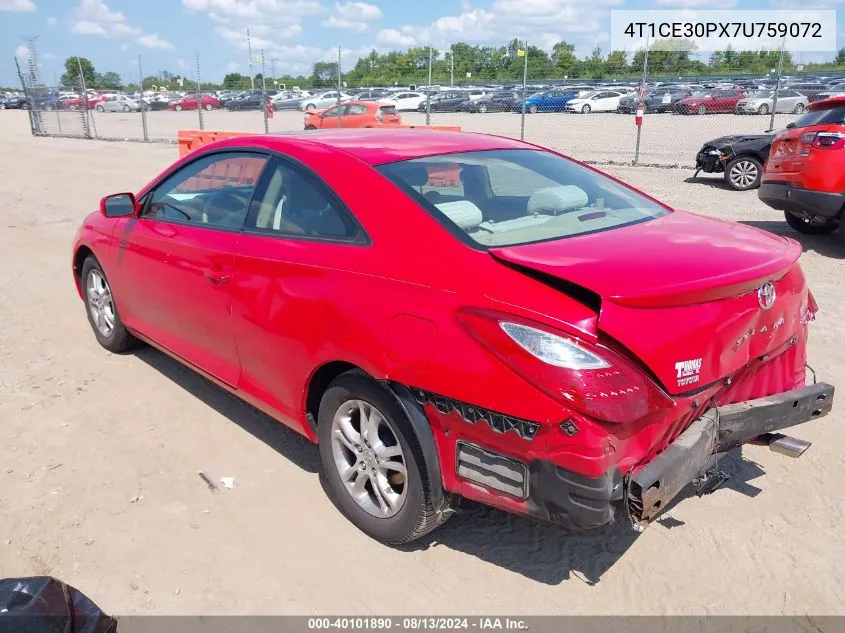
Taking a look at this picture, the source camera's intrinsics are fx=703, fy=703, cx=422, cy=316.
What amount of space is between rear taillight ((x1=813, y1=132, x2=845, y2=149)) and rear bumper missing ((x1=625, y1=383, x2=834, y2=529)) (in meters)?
5.57

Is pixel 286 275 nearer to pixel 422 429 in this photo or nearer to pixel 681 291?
pixel 422 429

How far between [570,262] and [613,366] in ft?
1.34

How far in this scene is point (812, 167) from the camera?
299 inches

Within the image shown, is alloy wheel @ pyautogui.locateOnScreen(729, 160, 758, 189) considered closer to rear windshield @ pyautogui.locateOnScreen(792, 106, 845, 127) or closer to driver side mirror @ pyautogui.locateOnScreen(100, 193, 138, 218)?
rear windshield @ pyautogui.locateOnScreen(792, 106, 845, 127)

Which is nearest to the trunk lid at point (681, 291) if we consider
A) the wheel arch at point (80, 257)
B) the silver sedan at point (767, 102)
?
the wheel arch at point (80, 257)

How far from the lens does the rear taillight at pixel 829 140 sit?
7.43m

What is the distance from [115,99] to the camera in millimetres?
48312

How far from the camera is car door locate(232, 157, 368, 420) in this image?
293cm

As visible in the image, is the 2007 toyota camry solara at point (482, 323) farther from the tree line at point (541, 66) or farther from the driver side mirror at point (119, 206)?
the tree line at point (541, 66)

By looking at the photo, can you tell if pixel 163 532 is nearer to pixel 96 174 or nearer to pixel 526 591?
pixel 526 591

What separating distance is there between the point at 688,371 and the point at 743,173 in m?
11.5

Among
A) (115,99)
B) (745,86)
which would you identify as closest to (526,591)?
(745,86)

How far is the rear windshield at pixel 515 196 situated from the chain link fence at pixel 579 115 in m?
13.2

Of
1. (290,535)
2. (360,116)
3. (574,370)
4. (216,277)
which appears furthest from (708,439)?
(360,116)
